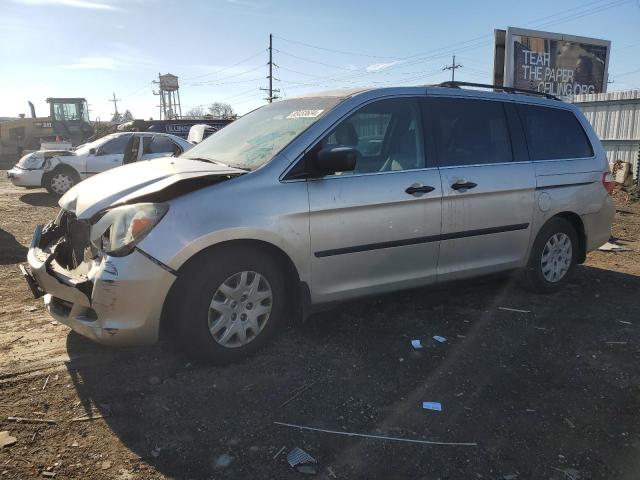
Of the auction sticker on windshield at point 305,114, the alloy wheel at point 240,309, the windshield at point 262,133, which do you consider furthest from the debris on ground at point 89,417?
the auction sticker on windshield at point 305,114

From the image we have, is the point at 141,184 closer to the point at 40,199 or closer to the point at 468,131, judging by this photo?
the point at 468,131

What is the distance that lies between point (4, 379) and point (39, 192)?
12.4 meters

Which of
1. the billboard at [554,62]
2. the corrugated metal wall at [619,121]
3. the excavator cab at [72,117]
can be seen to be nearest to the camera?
the corrugated metal wall at [619,121]

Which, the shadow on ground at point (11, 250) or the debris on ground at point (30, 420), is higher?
the shadow on ground at point (11, 250)

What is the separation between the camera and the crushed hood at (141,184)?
3123mm

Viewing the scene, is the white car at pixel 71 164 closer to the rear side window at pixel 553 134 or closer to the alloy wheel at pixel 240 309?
the rear side window at pixel 553 134

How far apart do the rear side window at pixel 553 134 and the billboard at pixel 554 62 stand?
43.3ft

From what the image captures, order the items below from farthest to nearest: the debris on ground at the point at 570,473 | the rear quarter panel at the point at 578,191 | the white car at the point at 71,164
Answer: the white car at the point at 71,164
the rear quarter panel at the point at 578,191
the debris on ground at the point at 570,473

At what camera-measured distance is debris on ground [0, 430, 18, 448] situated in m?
2.58

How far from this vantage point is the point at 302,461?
250cm

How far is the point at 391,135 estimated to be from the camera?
3.97m

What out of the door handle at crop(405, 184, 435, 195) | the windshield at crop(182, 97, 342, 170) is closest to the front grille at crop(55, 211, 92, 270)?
the windshield at crop(182, 97, 342, 170)

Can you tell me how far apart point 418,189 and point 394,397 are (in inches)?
61.6

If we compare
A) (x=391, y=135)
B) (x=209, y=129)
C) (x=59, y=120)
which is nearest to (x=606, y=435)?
(x=391, y=135)
